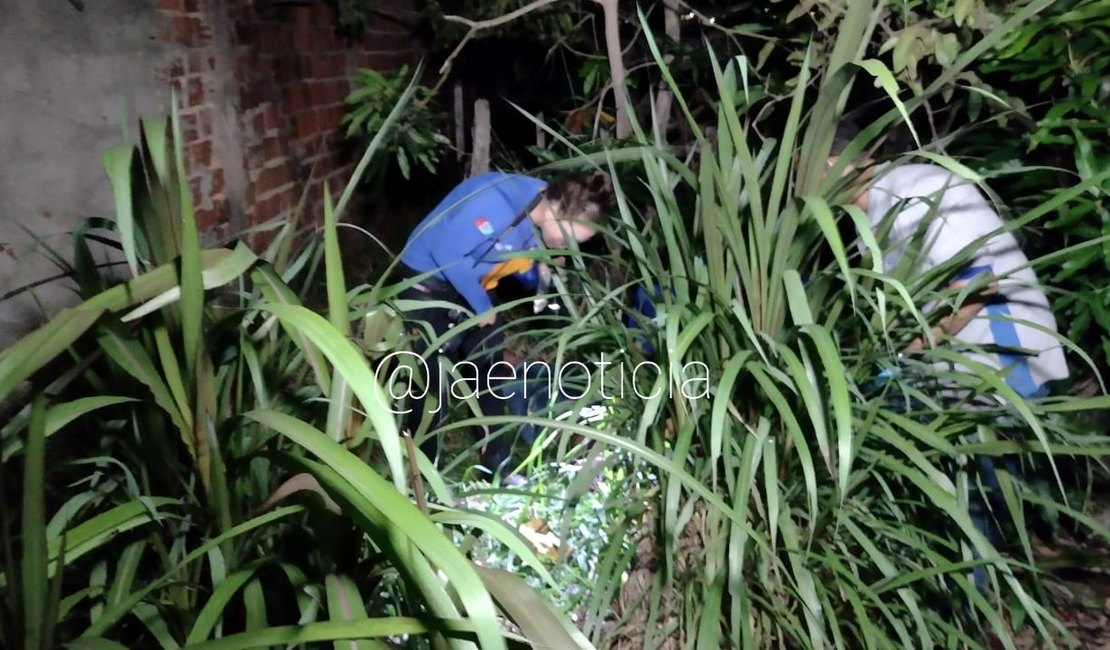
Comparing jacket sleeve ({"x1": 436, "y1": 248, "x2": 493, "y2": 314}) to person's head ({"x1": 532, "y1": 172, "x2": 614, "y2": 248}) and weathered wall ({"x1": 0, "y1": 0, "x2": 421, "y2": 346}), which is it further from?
weathered wall ({"x1": 0, "y1": 0, "x2": 421, "y2": 346})

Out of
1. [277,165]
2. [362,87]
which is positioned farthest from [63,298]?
[362,87]

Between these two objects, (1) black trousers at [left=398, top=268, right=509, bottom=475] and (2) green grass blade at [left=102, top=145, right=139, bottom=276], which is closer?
(2) green grass blade at [left=102, top=145, right=139, bottom=276]

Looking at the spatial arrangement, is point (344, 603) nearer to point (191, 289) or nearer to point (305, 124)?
point (191, 289)

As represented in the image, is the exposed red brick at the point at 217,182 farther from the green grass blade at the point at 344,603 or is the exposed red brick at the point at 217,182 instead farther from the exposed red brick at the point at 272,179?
the green grass blade at the point at 344,603

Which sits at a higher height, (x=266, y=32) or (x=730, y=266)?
(x=266, y=32)

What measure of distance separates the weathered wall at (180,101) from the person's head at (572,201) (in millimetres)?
573

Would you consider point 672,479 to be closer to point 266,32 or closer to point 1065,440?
point 1065,440

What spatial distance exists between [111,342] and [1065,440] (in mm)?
1132

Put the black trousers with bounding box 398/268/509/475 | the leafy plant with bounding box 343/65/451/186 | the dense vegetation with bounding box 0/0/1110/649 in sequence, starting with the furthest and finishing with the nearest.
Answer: the leafy plant with bounding box 343/65/451/186 < the black trousers with bounding box 398/268/509/475 < the dense vegetation with bounding box 0/0/1110/649

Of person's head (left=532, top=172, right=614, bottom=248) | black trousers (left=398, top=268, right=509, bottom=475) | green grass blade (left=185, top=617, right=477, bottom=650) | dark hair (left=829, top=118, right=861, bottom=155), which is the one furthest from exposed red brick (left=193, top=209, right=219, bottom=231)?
dark hair (left=829, top=118, right=861, bottom=155)

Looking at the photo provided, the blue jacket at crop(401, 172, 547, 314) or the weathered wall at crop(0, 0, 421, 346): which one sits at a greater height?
the weathered wall at crop(0, 0, 421, 346)

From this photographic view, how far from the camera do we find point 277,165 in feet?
6.32

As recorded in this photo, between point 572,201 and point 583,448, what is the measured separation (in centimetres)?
50

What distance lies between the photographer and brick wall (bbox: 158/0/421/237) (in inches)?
62.6
